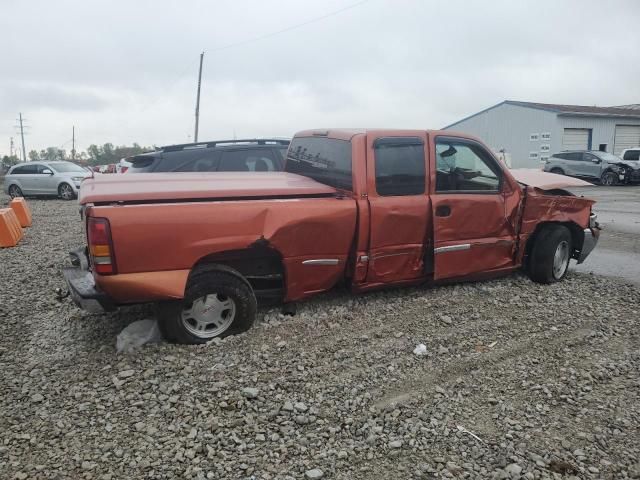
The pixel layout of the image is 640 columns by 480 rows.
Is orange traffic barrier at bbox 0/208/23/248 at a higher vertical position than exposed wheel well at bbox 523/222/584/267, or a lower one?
lower

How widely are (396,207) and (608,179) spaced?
22279 mm

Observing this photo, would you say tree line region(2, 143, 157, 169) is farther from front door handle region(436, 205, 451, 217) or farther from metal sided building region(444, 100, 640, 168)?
front door handle region(436, 205, 451, 217)

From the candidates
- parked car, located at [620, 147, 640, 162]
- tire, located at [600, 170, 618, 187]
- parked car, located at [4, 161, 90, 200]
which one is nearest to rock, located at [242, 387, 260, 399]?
parked car, located at [4, 161, 90, 200]

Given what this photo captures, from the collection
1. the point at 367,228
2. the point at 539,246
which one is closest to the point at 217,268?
the point at 367,228

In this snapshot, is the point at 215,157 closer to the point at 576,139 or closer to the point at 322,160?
the point at 322,160

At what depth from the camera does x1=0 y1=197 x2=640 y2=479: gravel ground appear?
2830 mm

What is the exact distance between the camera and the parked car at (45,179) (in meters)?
19.2

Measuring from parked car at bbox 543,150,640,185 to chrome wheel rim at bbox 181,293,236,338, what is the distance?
22758mm

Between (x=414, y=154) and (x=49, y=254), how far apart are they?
19.3 feet

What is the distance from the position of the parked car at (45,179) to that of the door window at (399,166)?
1687 centimetres

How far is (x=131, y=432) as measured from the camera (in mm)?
3090

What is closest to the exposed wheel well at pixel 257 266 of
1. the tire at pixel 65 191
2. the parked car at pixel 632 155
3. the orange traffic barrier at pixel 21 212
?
the orange traffic barrier at pixel 21 212

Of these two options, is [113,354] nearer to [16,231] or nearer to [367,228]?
[367,228]

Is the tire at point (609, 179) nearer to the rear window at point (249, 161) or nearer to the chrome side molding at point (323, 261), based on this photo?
the rear window at point (249, 161)
